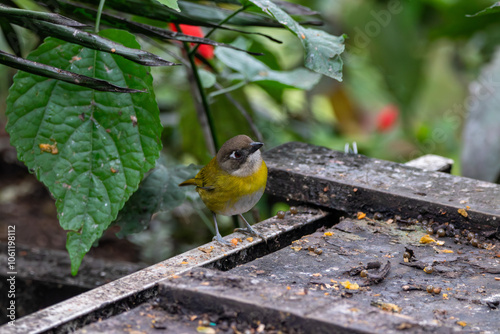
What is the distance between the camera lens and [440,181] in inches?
115

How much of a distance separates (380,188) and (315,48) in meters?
0.66

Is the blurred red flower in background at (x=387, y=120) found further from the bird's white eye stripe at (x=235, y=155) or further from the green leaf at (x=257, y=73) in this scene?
the bird's white eye stripe at (x=235, y=155)

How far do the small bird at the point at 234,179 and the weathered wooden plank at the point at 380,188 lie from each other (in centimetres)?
8

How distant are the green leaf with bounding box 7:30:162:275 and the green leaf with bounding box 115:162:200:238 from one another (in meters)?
0.60

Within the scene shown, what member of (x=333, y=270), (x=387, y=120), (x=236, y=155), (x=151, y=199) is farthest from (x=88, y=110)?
(x=387, y=120)

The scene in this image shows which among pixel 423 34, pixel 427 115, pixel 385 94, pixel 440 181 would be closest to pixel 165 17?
pixel 440 181

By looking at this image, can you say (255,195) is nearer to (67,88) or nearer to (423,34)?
(67,88)

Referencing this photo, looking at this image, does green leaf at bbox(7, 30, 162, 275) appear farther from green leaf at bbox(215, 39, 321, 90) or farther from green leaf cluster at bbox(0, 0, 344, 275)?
green leaf at bbox(215, 39, 321, 90)

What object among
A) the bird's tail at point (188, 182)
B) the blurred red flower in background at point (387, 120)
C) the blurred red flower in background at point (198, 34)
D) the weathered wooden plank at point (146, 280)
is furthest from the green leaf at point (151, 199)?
the blurred red flower in background at point (387, 120)

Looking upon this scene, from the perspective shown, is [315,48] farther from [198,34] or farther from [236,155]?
[198,34]

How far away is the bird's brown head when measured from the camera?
2982 millimetres

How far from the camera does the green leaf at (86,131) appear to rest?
2305mm

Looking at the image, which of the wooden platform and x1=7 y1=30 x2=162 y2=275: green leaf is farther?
x1=7 y1=30 x2=162 y2=275: green leaf

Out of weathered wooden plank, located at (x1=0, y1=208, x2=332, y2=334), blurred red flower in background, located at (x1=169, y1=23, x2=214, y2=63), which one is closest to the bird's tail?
weathered wooden plank, located at (x1=0, y1=208, x2=332, y2=334)
